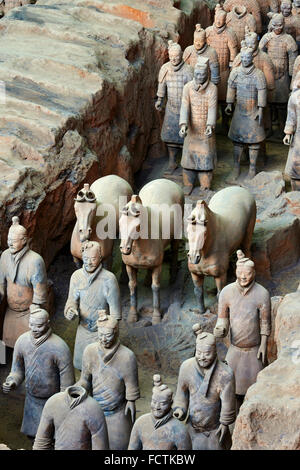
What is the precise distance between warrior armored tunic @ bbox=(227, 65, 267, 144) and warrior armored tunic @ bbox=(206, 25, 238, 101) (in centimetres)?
115

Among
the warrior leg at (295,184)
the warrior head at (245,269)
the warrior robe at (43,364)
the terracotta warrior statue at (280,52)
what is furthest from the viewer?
the terracotta warrior statue at (280,52)

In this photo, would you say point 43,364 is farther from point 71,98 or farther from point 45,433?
point 71,98

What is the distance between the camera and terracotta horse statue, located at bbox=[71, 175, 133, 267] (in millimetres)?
10523

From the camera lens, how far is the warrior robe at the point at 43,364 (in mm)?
8844

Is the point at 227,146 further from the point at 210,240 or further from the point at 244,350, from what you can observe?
the point at 244,350

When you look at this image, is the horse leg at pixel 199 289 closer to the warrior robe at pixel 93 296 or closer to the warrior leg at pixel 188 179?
the warrior robe at pixel 93 296

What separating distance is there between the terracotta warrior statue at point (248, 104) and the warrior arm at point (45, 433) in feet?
19.3

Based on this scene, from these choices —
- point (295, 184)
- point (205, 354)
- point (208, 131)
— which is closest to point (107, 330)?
point (205, 354)

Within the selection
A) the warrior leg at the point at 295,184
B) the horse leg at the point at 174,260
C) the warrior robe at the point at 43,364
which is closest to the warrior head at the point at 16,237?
the warrior robe at the point at 43,364

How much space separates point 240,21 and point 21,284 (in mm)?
6161

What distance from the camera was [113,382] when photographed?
8.78 m

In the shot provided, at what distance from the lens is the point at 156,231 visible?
10.7 meters

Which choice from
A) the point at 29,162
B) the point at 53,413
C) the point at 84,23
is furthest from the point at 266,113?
the point at 53,413

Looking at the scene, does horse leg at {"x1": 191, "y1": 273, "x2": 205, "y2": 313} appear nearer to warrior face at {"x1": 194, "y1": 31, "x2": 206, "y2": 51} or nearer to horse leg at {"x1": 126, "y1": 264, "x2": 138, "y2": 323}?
horse leg at {"x1": 126, "y1": 264, "x2": 138, "y2": 323}
